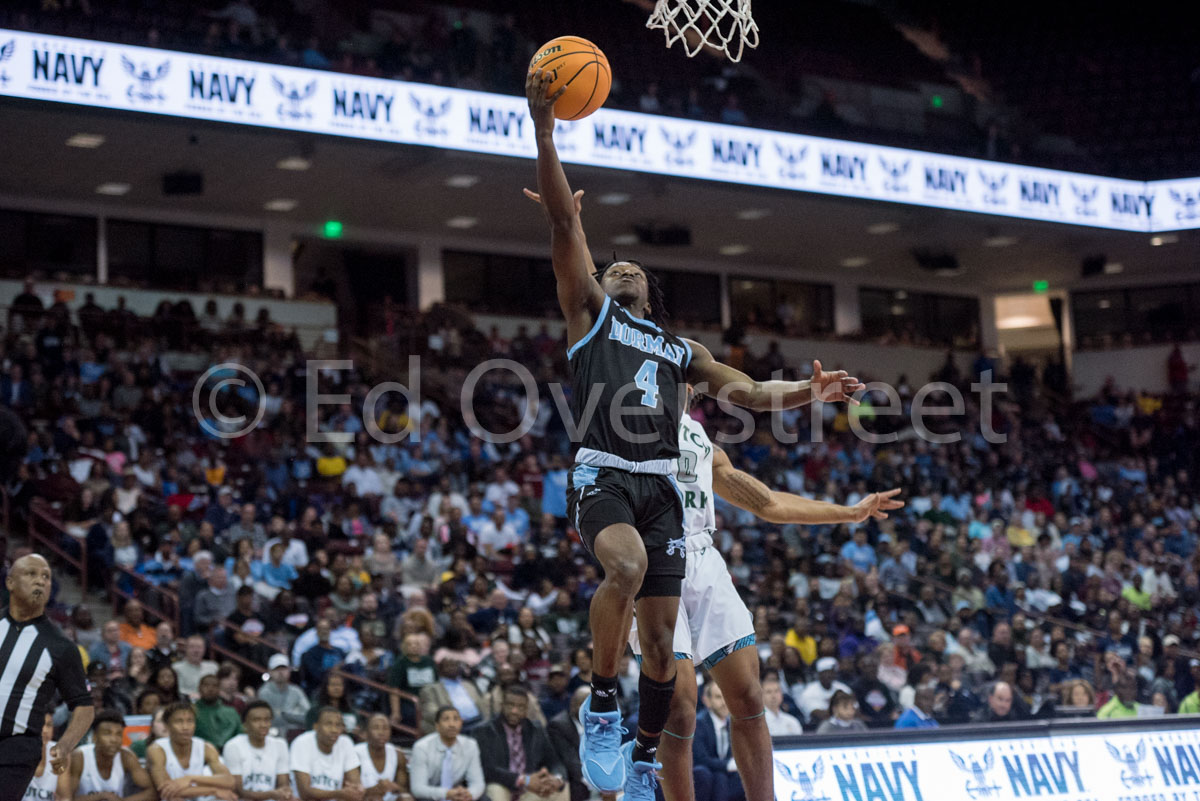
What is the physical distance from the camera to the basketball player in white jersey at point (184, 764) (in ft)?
29.8

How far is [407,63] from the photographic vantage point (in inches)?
719

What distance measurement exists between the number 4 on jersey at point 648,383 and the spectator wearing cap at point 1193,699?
9615mm

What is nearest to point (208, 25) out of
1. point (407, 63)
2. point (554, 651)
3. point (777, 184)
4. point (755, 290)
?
point (407, 63)

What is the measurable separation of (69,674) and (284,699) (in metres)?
4.64

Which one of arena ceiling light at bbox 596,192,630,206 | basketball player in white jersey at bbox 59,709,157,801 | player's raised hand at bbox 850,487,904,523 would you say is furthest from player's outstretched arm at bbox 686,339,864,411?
arena ceiling light at bbox 596,192,630,206

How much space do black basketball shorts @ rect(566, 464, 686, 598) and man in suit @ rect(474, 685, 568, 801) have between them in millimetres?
5448

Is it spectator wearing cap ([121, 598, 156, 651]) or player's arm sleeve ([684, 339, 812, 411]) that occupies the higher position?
player's arm sleeve ([684, 339, 812, 411])

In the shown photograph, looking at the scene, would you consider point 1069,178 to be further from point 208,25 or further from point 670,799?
point 670,799

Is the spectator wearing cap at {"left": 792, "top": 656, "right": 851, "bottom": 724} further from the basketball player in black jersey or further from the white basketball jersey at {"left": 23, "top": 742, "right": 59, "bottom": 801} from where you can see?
the basketball player in black jersey

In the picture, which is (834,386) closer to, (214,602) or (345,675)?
(345,675)

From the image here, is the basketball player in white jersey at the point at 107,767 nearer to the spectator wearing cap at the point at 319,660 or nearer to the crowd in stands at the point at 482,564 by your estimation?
the crowd in stands at the point at 482,564

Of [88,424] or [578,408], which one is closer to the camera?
[578,408]

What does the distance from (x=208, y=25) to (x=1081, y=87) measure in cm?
1805

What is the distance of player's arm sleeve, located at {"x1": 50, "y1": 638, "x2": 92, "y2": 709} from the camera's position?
615 centimetres
